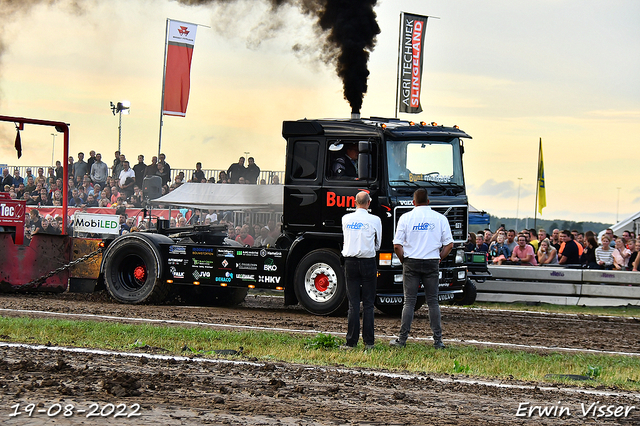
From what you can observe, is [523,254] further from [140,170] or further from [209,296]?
[140,170]

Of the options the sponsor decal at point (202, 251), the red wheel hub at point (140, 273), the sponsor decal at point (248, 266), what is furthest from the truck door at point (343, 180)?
the red wheel hub at point (140, 273)

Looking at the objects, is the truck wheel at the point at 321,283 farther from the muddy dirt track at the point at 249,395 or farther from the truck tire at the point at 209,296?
the muddy dirt track at the point at 249,395

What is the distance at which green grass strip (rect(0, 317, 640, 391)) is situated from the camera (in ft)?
26.5

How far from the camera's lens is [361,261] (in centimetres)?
953

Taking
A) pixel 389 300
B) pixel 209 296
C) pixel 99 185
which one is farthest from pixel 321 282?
pixel 99 185

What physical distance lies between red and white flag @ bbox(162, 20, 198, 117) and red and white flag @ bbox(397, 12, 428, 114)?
6.67 meters

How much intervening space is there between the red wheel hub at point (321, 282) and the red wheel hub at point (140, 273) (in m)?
3.39

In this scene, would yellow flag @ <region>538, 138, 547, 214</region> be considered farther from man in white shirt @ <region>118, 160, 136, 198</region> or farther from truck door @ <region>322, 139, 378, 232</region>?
truck door @ <region>322, 139, 378, 232</region>

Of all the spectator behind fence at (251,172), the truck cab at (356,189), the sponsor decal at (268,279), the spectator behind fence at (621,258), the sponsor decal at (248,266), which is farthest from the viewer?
the spectator behind fence at (251,172)

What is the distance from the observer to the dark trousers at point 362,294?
9.42 meters

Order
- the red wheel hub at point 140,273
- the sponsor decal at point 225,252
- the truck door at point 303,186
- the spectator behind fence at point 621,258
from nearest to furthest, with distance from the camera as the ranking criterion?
the truck door at point 303,186 → the sponsor decal at point 225,252 → the red wheel hub at point 140,273 → the spectator behind fence at point 621,258

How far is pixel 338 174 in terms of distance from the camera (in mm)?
13156

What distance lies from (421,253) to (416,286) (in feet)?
1.35

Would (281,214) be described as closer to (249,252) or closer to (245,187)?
(249,252)
